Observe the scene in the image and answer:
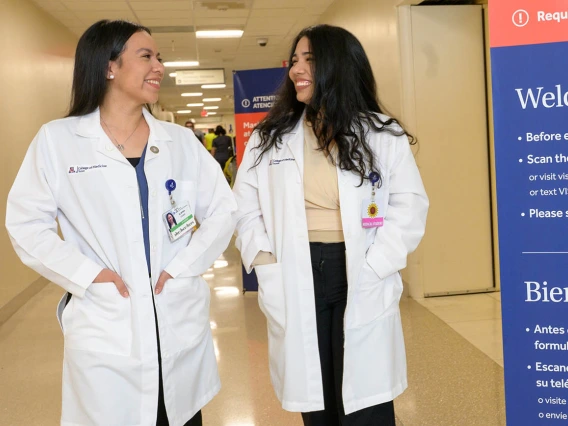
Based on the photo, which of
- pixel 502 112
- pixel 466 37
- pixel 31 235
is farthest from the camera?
pixel 466 37

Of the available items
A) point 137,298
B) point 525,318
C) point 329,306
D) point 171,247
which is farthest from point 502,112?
point 137,298

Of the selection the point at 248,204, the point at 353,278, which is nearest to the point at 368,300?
the point at 353,278

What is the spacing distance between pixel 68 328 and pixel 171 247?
0.37 meters

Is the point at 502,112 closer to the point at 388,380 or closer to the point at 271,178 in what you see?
the point at 271,178

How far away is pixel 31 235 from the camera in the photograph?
6.17 feet

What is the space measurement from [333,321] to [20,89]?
214 inches

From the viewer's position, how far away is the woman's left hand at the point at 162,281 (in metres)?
1.91

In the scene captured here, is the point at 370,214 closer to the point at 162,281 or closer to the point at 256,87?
the point at 162,281

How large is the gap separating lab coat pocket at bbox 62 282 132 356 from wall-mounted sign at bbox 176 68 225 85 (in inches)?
453

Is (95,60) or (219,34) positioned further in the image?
(219,34)

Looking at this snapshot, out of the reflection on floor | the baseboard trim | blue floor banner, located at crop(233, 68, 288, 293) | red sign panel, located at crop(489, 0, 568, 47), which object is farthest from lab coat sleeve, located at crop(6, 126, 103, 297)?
the baseboard trim

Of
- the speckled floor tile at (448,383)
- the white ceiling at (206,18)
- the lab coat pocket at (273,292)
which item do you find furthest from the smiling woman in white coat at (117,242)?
the white ceiling at (206,18)

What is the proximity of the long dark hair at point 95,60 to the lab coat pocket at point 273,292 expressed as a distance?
2.44 feet

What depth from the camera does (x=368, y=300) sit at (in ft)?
6.92
